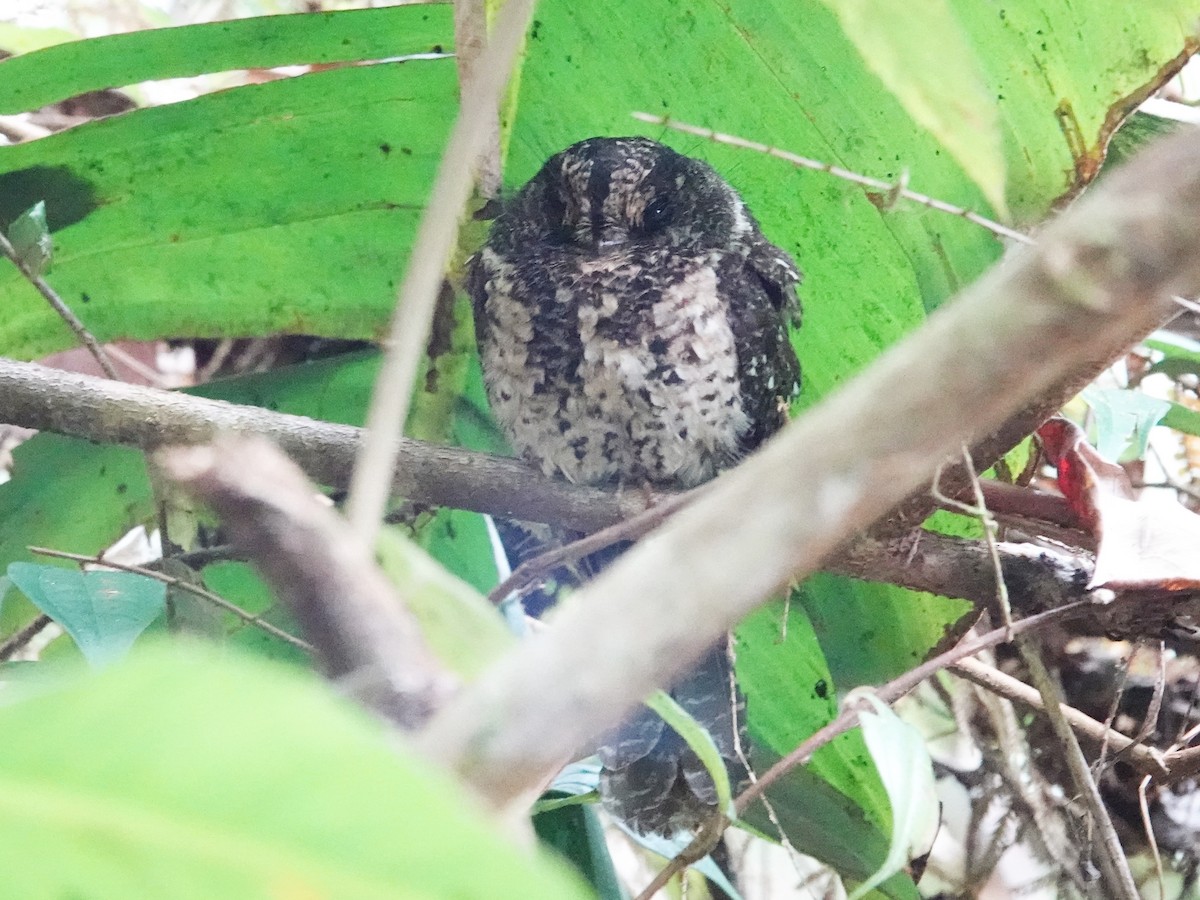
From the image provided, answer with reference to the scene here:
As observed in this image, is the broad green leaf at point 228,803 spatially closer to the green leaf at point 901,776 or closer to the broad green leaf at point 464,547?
the green leaf at point 901,776

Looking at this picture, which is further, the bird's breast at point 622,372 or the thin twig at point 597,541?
the bird's breast at point 622,372

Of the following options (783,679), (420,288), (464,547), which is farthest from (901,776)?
(464,547)

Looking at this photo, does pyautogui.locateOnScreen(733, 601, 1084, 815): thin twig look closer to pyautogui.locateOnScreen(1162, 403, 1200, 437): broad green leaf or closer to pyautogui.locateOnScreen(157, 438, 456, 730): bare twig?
pyautogui.locateOnScreen(1162, 403, 1200, 437): broad green leaf

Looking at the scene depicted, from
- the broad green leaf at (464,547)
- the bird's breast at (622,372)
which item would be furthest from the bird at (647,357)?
the broad green leaf at (464,547)

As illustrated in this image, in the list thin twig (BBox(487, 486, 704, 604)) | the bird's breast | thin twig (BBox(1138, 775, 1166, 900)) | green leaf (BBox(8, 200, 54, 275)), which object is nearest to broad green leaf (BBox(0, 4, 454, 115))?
green leaf (BBox(8, 200, 54, 275))

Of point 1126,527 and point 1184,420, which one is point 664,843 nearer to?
point 1126,527

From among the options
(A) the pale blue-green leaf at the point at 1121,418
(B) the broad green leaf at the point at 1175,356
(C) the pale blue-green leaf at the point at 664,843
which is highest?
(B) the broad green leaf at the point at 1175,356

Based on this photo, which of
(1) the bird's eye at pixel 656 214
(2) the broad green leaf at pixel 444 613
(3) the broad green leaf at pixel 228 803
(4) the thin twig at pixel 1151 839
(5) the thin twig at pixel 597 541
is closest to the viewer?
(3) the broad green leaf at pixel 228 803
